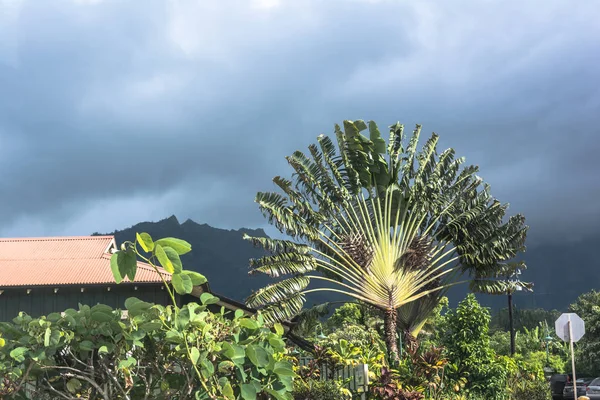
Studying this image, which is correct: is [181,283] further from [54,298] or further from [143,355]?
[54,298]

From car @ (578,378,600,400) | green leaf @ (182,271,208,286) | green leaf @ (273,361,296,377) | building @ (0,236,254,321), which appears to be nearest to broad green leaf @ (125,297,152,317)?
green leaf @ (182,271,208,286)

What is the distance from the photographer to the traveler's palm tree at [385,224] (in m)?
21.3

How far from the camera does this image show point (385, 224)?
22.2 meters

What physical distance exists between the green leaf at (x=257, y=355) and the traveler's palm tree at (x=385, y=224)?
15.1m

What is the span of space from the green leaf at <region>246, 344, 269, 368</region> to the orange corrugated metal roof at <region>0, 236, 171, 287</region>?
42.3 feet

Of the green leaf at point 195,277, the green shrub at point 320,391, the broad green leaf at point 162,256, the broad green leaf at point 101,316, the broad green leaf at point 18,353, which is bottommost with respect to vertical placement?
the green shrub at point 320,391

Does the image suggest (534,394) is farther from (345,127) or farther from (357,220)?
(345,127)

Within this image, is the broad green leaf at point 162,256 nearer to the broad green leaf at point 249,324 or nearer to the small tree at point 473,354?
the broad green leaf at point 249,324

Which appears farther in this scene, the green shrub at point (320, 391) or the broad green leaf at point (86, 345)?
the green shrub at point (320, 391)

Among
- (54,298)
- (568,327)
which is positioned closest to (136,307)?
(568,327)

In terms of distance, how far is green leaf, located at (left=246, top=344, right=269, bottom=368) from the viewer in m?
5.00

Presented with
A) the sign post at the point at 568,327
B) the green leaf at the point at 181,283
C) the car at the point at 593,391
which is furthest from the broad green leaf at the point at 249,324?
the car at the point at 593,391

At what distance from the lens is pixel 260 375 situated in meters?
5.23

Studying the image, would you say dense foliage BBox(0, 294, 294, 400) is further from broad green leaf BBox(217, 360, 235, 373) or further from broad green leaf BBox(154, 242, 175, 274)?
broad green leaf BBox(154, 242, 175, 274)
